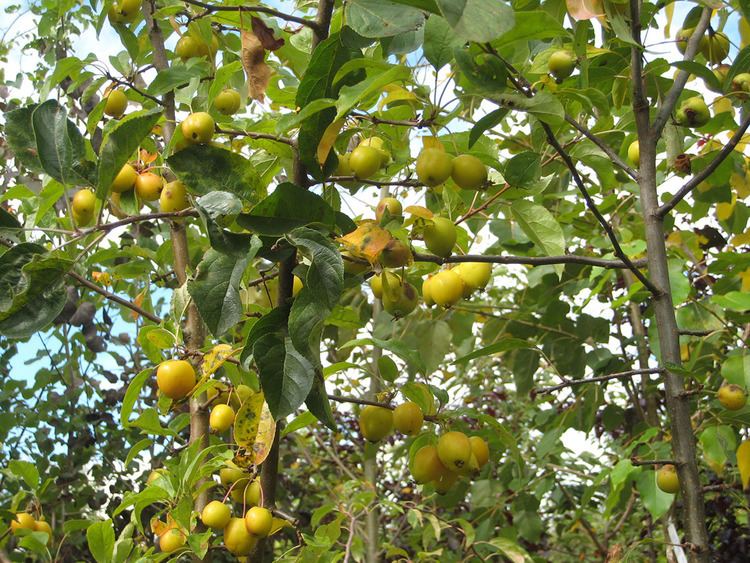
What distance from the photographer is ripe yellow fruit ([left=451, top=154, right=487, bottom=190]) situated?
892mm

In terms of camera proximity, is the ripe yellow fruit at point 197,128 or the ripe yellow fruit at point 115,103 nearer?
the ripe yellow fruit at point 197,128

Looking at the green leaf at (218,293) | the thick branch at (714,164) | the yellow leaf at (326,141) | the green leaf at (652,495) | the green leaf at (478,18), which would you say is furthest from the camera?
the green leaf at (652,495)

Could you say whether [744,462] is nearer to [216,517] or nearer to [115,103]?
[216,517]

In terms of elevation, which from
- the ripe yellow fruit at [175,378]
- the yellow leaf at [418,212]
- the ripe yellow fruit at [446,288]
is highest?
the ripe yellow fruit at [446,288]

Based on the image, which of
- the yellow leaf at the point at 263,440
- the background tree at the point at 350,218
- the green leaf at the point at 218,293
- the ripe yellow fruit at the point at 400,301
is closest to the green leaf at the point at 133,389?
the background tree at the point at 350,218

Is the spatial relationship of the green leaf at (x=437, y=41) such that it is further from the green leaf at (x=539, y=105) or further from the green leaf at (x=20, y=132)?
the green leaf at (x=20, y=132)

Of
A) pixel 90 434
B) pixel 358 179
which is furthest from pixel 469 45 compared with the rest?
pixel 90 434

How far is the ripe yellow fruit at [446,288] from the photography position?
1.04 metres

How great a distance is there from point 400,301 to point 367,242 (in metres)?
0.21

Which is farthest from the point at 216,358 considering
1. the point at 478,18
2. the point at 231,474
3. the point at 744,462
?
the point at 744,462

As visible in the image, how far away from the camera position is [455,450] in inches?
37.9

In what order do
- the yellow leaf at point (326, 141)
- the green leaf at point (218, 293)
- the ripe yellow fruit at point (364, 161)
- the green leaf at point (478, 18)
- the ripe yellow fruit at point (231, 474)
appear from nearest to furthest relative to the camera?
the green leaf at point (478, 18) → the green leaf at point (218, 293) → the yellow leaf at point (326, 141) → the ripe yellow fruit at point (364, 161) → the ripe yellow fruit at point (231, 474)

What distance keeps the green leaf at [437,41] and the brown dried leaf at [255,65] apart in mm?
277

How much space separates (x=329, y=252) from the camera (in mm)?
603
